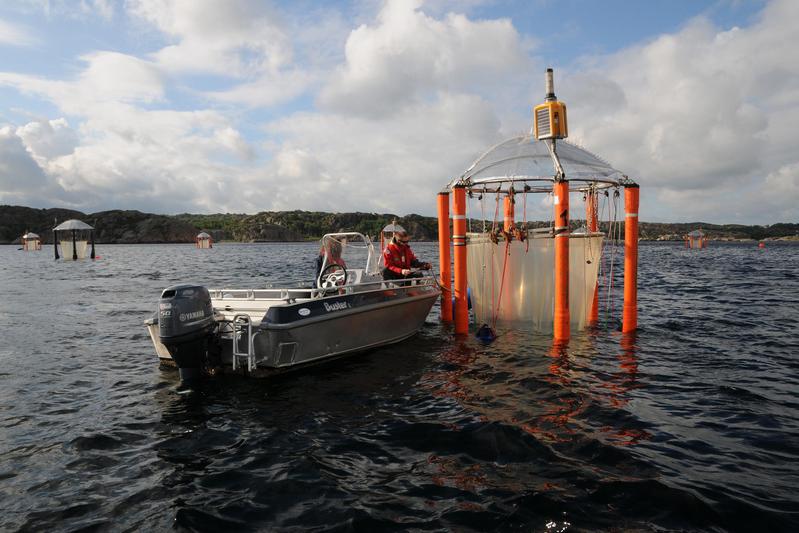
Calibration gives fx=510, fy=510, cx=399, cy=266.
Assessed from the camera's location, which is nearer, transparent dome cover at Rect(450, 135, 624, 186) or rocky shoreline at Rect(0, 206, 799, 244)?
transparent dome cover at Rect(450, 135, 624, 186)

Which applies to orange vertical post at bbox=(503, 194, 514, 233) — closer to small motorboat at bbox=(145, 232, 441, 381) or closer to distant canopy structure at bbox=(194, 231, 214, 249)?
small motorboat at bbox=(145, 232, 441, 381)

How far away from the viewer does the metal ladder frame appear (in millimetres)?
8719

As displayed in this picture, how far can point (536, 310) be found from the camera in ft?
42.1

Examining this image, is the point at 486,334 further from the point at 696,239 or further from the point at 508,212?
the point at 696,239

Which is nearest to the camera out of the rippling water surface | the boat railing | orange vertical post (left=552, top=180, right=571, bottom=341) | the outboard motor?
the rippling water surface

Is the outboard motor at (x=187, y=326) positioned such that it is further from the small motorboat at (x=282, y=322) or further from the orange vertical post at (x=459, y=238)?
the orange vertical post at (x=459, y=238)

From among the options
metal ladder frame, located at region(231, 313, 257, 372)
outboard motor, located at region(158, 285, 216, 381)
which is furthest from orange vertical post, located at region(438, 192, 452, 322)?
outboard motor, located at region(158, 285, 216, 381)

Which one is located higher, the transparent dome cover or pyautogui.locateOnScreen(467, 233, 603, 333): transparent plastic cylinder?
the transparent dome cover

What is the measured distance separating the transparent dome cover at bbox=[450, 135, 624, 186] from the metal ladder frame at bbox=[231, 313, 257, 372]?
20.1ft

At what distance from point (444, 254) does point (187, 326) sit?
23.5 ft

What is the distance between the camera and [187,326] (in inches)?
325

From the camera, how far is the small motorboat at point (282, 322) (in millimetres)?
8398

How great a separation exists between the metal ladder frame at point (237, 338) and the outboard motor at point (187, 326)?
411 mm

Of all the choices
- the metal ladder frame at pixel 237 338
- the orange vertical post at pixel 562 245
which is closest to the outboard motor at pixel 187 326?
the metal ladder frame at pixel 237 338
